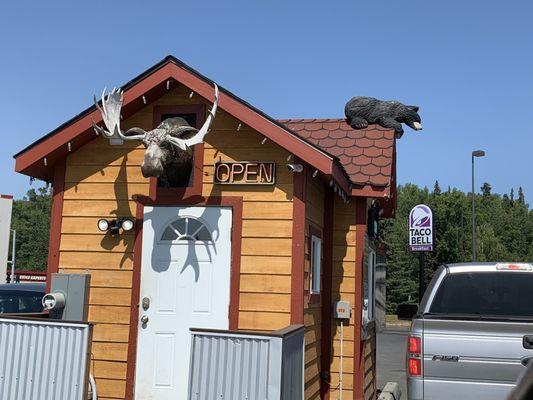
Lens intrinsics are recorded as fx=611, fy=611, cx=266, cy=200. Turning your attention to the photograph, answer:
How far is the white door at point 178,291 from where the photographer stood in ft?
24.5

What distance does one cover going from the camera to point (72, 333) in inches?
230

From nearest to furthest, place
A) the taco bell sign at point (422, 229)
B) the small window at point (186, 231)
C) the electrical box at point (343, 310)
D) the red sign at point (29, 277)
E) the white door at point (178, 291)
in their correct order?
the white door at point (178, 291) → the small window at point (186, 231) → the electrical box at point (343, 310) → the taco bell sign at point (422, 229) → the red sign at point (29, 277)

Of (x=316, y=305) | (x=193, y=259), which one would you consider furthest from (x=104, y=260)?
(x=316, y=305)

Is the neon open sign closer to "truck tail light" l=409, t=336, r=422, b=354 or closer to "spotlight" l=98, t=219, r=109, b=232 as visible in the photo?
"spotlight" l=98, t=219, r=109, b=232

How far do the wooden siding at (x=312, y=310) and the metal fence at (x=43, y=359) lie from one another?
2827 mm

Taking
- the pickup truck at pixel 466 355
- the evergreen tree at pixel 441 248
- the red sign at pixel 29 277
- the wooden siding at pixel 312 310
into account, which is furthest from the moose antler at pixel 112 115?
the evergreen tree at pixel 441 248

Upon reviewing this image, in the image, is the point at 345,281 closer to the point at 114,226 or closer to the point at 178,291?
the point at 178,291

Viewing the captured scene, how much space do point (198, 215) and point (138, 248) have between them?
896 mm


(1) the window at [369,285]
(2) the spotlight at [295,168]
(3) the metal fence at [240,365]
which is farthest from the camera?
(1) the window at [369,285]

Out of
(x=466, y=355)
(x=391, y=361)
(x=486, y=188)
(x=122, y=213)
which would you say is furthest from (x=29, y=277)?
(x=486, y=188)

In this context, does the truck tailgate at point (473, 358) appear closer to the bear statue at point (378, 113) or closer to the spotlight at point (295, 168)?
the spotlight at point (295, 168)

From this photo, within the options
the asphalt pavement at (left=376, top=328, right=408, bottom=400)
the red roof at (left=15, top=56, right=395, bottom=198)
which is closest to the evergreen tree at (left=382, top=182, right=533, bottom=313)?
the asphalt pavement at (left=376, top=328, right=408, bottom=400)

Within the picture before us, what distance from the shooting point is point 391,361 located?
18.4 m

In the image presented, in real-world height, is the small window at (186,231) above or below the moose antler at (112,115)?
below
